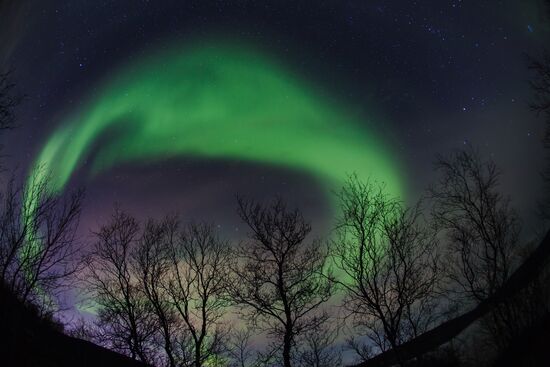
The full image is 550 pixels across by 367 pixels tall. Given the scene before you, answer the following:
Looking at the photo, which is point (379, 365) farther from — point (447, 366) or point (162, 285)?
point (162, 285)

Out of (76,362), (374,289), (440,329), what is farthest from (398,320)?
(76,362)

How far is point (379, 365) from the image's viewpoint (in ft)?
70.0

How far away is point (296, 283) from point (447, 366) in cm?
1654

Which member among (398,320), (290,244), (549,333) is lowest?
(549,333)

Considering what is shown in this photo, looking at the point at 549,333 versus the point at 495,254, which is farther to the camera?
the point at 495,254

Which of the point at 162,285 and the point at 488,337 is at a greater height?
the point at 162,285

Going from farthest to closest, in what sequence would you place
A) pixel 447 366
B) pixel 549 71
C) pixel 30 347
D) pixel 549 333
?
pixel 447 366 < pixel 30 347 < pixel 549 333 < pixel 549 71

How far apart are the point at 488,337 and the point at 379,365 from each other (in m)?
6.82

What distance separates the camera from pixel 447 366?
2608cm

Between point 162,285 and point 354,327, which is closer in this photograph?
point 354,327

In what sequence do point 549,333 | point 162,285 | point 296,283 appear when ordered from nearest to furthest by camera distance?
point 549,333
point 296,283
point 162,285

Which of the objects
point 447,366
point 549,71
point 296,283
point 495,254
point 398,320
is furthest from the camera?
point 447,366

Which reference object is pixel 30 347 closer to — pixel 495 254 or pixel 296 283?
pixel 296 283

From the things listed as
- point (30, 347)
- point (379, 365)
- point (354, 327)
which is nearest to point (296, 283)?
point (354, 327)
